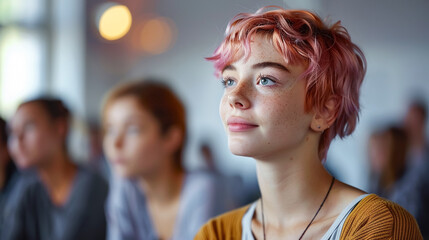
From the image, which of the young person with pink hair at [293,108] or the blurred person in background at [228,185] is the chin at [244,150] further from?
the blurred person in background at [228,185]

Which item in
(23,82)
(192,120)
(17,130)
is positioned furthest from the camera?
(23,82)

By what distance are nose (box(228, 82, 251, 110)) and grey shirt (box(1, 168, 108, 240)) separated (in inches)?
61.2

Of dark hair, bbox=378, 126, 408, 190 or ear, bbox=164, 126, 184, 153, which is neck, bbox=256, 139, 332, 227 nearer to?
ear, bbox=164, 126, 184, 153

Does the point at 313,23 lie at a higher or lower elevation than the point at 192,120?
higher

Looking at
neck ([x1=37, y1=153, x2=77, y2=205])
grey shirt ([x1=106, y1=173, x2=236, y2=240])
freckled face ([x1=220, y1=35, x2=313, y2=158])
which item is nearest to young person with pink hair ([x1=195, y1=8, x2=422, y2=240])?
freckled face ([x1=220, y1=35, x2=313, y2=158])

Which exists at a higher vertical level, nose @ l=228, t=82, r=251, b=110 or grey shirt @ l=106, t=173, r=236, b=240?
nose @ l=228, t=82, r=251, b=110

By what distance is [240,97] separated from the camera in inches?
45.5

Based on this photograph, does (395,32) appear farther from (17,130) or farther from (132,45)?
(17,130)

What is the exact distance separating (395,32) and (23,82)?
258cm

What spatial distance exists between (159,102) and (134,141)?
0.20m

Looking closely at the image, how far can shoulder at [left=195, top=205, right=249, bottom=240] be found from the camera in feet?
4.19

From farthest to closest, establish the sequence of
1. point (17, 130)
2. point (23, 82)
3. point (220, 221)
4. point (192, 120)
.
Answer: point (23, 82) → point (192, 120) → point (17, 130) → point (220, 221)

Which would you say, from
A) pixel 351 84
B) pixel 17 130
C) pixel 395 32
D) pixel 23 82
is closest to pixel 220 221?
pixel 351 84

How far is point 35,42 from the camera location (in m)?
3.82
